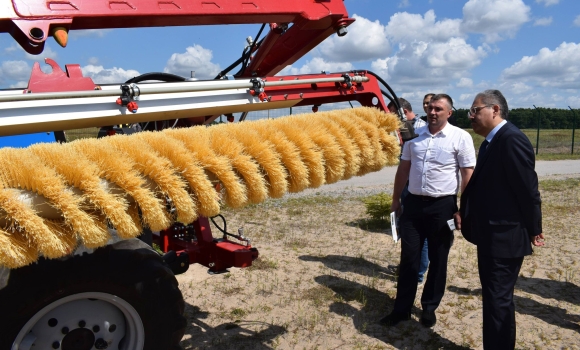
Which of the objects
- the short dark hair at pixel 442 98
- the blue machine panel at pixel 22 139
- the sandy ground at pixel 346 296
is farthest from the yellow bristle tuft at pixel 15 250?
the short dark hair at pixel 442 98

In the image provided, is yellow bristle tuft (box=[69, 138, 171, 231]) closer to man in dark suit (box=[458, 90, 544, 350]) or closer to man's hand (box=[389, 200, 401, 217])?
man in dark suit (box=[458, 90, 544, 350])

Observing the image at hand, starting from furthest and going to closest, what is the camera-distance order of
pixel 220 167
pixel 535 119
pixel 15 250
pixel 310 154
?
pixel 535 119, pixel 310 154, pixel 220 167, pixel 15 250

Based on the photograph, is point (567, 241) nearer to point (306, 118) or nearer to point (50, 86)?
point (306, 118)

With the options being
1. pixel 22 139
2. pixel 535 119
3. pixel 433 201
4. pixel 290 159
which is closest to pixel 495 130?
pixel 433 201

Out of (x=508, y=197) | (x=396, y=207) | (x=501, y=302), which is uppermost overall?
(x=508, y=197)

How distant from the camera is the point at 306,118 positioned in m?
2.61

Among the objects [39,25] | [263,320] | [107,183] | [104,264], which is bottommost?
[263,320]

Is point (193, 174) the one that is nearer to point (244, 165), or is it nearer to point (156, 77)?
point (244, 165)

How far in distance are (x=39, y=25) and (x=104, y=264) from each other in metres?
1.16

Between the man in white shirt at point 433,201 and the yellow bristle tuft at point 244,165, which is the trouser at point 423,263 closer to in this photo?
the man in white shirt at point 433,201

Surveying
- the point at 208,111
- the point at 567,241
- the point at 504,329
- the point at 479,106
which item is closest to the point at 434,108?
the point at 479,106

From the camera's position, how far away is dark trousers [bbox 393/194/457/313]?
4.25m

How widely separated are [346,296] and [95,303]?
296 centimetres

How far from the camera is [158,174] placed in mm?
1951
